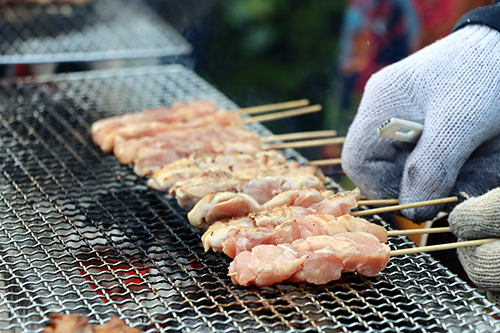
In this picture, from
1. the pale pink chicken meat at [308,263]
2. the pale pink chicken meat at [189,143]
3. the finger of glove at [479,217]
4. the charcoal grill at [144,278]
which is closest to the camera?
the charcoal grill at [144,278]

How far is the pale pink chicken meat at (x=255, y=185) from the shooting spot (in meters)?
3.14

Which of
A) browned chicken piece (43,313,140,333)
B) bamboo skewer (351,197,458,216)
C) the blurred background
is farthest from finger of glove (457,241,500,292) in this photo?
the blurred background

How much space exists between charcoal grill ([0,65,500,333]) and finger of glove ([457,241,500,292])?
0.38 ft

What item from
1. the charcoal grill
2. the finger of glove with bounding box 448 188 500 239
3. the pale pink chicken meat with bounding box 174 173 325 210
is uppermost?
the finger of glove with bounding box 448 188 500 239

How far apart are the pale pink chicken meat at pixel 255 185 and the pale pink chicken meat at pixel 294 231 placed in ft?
1.45

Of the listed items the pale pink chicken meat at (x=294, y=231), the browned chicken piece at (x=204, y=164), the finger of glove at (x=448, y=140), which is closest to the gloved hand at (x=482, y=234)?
the finger of glove at (x=448, y=140)

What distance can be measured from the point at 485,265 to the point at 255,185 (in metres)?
1.35

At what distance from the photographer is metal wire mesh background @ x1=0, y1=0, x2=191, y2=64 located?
19.7ft

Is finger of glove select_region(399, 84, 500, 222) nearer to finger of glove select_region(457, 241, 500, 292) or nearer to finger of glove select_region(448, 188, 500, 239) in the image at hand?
finger of glove select_region(448, 188, 500, 239)

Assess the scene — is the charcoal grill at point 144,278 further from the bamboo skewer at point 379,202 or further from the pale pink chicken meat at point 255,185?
the pale pink chicken meat at point 255,185

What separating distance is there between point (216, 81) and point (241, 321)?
21.4 feet

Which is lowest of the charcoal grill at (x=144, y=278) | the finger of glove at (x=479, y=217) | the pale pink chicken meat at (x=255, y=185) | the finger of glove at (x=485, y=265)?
the charcoal grill at (x=144, y=278)

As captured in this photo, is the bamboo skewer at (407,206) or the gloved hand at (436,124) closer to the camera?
the gloved hand at (436,124)

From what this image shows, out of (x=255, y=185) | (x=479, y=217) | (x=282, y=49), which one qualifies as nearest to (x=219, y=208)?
(x=255, y=185)
